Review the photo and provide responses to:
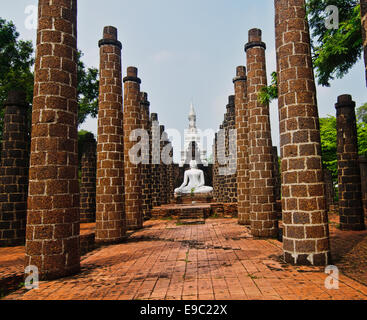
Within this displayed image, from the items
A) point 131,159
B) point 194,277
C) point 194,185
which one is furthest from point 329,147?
point 194,277

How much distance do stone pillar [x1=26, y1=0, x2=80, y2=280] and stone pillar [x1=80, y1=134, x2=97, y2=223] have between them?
9929 mm

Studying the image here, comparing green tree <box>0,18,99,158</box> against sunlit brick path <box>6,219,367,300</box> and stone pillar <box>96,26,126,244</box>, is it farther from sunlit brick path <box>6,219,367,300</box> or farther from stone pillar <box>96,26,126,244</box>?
sunlit brick path <box>6,219,367,300</box>

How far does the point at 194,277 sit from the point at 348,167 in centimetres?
807

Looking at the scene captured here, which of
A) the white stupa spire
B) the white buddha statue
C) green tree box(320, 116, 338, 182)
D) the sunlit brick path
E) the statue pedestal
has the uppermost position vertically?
the white stupa spire

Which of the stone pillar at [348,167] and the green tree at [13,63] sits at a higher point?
the green tree at [13,63]

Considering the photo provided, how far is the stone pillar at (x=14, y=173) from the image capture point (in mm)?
9648

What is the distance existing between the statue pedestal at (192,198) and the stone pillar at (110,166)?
12.1 m

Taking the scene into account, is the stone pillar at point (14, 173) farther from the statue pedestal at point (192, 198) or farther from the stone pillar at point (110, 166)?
the statue pedestal at point (192, 198)

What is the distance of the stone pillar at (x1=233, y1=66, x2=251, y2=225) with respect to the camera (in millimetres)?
11969

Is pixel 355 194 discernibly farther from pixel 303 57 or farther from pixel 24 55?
pixel 24 55

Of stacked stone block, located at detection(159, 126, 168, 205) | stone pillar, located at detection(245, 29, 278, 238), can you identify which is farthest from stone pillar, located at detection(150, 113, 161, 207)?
stone pillar, located at detection(245, 29, 278, 238)

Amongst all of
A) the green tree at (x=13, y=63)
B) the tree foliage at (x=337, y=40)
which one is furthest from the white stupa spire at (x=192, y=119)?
the tree foliage at (x=337, y=40)

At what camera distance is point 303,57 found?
613cm
